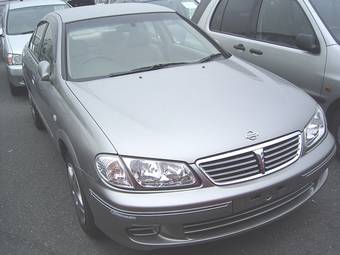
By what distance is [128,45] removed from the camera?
12.7 feet

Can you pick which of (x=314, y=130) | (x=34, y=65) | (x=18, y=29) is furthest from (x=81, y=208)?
(x=18, y=29)

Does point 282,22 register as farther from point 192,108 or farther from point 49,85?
point 49,85

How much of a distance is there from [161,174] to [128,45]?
1.66m

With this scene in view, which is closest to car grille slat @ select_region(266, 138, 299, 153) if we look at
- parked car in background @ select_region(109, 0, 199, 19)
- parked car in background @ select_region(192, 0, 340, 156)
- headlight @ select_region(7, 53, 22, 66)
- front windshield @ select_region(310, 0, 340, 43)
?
parked car in background @ select_region(192, 0, 340, 156)

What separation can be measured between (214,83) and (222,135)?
806 mm

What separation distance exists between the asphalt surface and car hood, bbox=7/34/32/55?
3124 millimetres

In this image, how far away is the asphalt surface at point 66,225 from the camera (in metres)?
3.02

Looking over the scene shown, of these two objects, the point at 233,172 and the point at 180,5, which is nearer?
the point at 233,172

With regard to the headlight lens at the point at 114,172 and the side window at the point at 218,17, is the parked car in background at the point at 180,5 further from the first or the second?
the headlight lens at the point at 114,172

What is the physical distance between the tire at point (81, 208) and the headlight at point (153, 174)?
557mm

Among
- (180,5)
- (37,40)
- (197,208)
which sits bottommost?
(180,5)

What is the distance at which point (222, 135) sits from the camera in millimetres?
2688

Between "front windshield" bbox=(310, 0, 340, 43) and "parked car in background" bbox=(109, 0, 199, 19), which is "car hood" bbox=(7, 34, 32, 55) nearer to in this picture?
"parked car in background" bbox=(109, 0, 199, 19)

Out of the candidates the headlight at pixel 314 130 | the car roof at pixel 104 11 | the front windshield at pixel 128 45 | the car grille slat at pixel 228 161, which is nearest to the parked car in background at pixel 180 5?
the car roof at pixel 104 11
